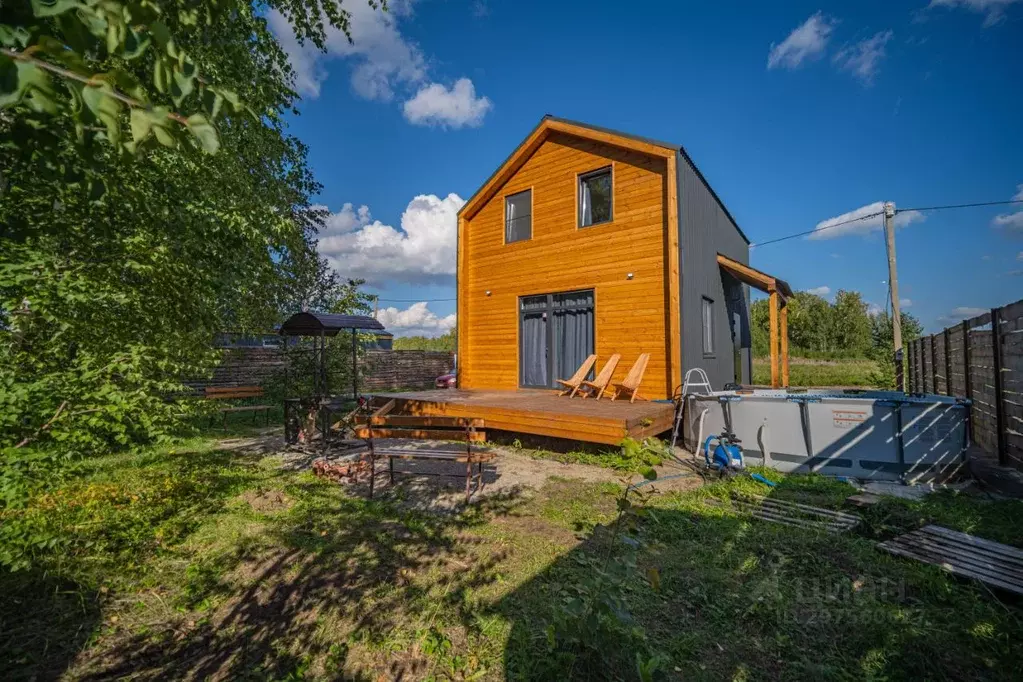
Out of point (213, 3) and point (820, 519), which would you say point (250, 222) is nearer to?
point (213, 3)

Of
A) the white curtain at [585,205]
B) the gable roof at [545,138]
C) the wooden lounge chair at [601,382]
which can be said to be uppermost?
the gable roof at [545,138]

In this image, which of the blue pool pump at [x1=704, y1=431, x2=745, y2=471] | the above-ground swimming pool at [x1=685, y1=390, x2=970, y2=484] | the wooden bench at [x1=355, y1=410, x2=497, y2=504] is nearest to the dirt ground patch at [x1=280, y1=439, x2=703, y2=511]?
the wooden bench at [x1=355, y1=410, x2=497, y2=504]

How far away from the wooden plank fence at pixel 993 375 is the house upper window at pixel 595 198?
6.47 m

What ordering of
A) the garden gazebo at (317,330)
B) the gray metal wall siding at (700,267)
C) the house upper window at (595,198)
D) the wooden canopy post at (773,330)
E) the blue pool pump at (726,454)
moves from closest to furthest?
the blue pool pump at (726,454)
the garden gazebo at (317,330)
the gray metal wall siding at (700,267)
the wooden canopy post at (773,330)
the house upper window at (595,198)

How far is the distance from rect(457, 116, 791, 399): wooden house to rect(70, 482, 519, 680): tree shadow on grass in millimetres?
6189

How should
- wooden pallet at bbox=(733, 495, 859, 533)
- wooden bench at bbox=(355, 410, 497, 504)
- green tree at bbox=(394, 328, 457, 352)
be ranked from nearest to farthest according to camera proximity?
wooden pallet at bbox=(733, 495, 859, 533) → wooden bench at bbox=(355, 410, 497, 504) → green tree at bbox=(394, 328, 457, 352)

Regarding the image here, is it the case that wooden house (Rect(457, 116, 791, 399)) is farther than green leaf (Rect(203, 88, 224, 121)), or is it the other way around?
wooden house (Rect(457, 116, 791, 399))

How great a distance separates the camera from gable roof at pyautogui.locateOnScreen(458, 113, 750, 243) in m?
9.42

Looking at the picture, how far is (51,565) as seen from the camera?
3.55 m

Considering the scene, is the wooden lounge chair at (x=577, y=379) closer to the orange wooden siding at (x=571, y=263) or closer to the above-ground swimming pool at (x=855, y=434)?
the orange wooden siding at (x=571, y=263)

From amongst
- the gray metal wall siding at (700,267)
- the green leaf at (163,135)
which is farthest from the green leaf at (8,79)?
the gray metal wall siding at (700,267)

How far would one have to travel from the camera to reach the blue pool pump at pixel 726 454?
6238 mm

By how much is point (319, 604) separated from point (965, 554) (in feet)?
16.2

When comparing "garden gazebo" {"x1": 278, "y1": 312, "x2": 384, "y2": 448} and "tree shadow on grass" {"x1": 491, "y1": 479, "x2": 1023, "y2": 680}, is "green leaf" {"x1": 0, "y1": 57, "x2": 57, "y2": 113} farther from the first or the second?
"garden gazebo" {"x1": 278, "y1": 312, "x2": 384, "y2": 448}
